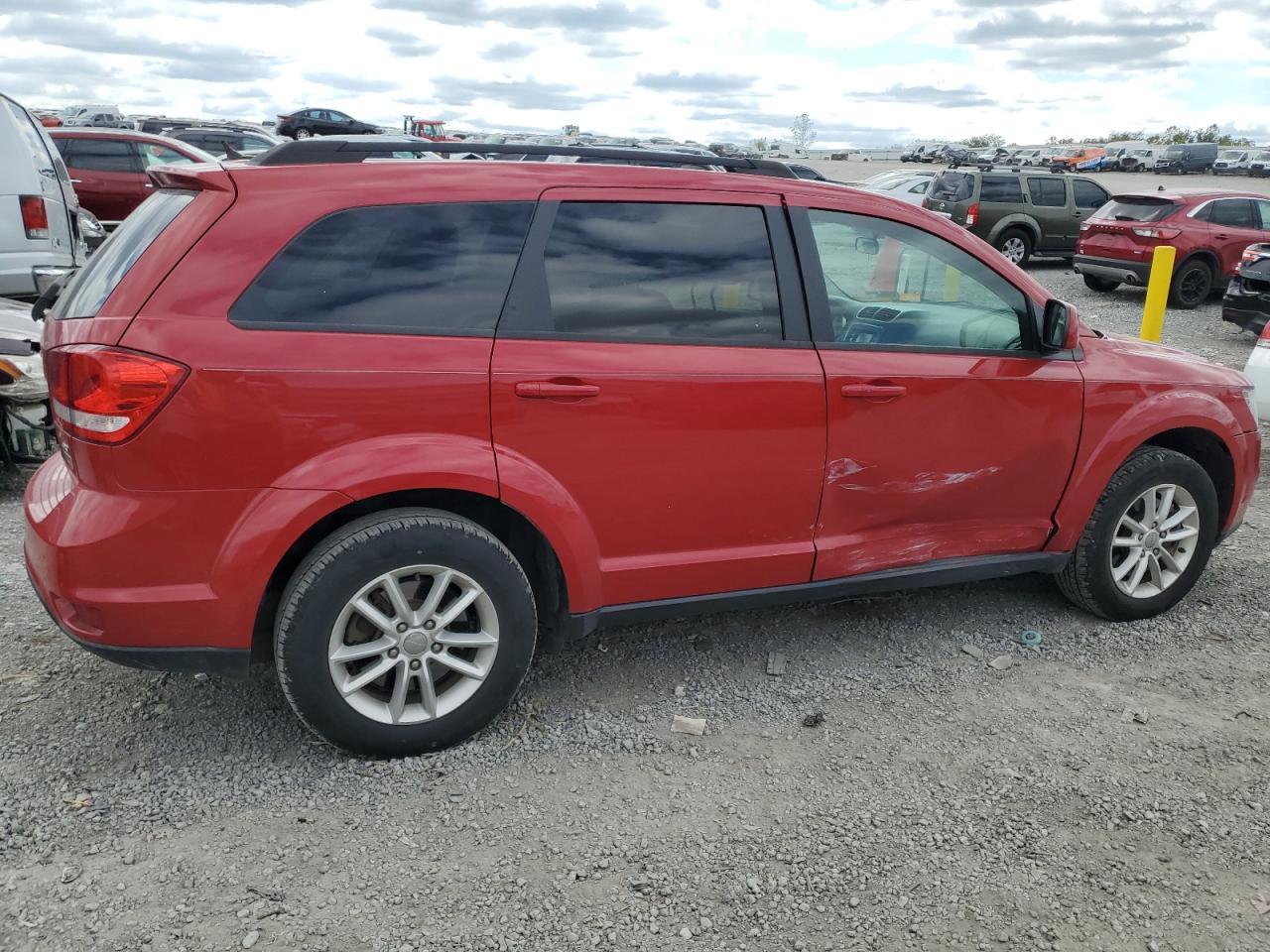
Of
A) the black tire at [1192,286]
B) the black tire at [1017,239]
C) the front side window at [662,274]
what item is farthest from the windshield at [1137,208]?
the front side window at [662,274]

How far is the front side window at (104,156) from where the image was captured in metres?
14.1

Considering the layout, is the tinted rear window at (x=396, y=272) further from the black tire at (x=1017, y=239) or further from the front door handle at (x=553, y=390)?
the black tire at (x=1017, y=239)

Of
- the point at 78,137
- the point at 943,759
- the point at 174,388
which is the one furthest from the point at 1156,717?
the point at 78,137

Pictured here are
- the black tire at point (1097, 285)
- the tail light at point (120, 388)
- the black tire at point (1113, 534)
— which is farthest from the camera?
the black tire at point (1097, 285)

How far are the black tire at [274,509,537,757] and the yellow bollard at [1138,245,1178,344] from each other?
A: 24.1 feet

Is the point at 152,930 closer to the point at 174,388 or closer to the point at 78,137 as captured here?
the point at 174,388

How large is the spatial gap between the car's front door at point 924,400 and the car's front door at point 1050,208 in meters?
14.8

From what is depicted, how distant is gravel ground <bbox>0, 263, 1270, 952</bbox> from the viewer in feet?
8.31

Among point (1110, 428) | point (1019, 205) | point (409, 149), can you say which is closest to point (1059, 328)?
point (1110, 428)

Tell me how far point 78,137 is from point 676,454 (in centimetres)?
1411

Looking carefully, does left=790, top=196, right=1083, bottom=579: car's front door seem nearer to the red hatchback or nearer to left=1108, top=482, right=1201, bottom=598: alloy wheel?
left=1108, top=482, right=1201, bottom=598: alloy wheel

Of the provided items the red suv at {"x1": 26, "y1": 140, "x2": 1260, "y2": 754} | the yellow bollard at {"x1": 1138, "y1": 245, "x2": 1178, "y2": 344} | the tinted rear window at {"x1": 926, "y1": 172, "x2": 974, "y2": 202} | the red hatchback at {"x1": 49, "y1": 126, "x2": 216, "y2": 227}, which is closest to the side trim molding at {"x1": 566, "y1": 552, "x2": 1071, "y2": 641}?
the red suv at {"x1": 26, "y1": 140, "x2": 1260, "y2": 754}

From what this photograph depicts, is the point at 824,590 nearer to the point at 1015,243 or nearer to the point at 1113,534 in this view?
the point at 1113,534

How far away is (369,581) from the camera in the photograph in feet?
9.66
